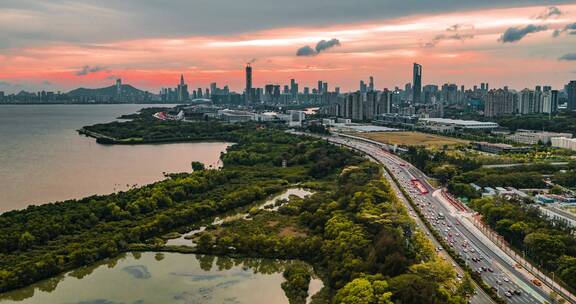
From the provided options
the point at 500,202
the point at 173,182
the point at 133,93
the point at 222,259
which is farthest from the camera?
the point at 133,93

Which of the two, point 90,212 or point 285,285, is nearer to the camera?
point 285,285

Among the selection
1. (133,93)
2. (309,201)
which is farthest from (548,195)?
(133,93)

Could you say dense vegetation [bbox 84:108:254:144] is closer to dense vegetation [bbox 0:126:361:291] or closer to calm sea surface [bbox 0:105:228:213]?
calm sea surface [bbox 0:105:228:213]

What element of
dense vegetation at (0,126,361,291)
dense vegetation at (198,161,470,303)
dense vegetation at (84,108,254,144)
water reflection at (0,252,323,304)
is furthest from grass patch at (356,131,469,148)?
water reflection at (0,252,323,304)

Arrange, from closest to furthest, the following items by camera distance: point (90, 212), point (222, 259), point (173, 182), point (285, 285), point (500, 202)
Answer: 1. point (285, 285)
2. point (222, 259)
3. point (90, 212)
4. point (500, 202)
5. point (173, 182)

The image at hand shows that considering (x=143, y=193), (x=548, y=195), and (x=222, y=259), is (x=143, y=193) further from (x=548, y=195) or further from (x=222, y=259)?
(x=548, y=195)

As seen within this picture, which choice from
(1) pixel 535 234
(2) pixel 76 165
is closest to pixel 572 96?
(1) pixel 535 234

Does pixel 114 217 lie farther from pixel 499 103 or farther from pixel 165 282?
pixel 499 103
